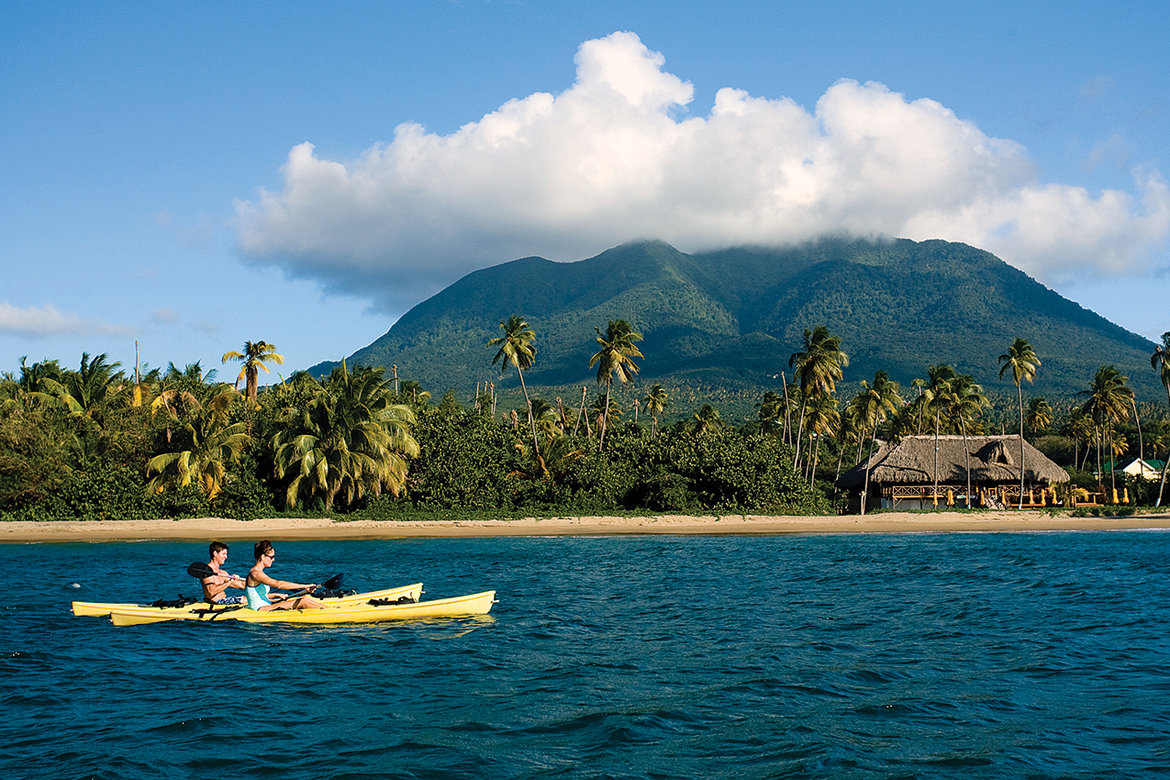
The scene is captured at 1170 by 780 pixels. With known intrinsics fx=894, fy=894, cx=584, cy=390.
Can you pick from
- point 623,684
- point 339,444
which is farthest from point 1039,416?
point 623,684

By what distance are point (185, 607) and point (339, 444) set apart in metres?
26.5

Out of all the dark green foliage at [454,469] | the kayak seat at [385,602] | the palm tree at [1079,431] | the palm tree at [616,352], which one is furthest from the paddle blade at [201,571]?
the palm tree at [1079,431]

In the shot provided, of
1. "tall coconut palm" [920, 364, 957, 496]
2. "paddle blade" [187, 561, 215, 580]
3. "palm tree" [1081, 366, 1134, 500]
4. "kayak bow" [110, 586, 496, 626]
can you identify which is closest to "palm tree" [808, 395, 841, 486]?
"tall coconut palm" [920, 364, 957, 496]

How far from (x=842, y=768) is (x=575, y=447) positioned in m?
45.2

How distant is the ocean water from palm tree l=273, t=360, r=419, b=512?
18.2 m

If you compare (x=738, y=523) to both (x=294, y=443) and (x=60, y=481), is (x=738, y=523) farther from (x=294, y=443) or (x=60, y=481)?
(x=60, y=481)

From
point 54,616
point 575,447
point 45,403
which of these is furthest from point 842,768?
point 45,403

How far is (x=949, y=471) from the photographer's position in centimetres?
6294

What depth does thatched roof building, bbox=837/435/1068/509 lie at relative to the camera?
6209cm

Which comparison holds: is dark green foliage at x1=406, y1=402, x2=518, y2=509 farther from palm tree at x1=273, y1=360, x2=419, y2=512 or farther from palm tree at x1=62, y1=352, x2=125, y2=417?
palm tree at x1=62, y1=352, x2=125, y2=417

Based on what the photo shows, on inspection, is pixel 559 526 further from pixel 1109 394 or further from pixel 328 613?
pixel 1109 394

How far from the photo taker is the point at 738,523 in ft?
164

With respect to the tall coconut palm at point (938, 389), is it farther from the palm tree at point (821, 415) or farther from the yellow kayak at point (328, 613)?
the yellow kayak at point (328, 613)

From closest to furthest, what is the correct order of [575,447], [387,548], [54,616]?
[54,616]
[387,548]
[575,447]
